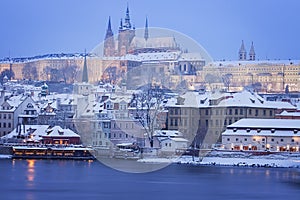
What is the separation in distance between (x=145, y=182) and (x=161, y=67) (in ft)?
179

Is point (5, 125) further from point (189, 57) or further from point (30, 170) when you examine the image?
point (189, 57)

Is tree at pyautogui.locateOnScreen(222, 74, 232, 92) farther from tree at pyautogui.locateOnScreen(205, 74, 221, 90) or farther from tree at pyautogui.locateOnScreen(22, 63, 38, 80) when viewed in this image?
tree at pyautogui.locateOnScreen(22, 63, 38, 80)

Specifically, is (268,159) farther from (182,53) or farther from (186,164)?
(182,53)

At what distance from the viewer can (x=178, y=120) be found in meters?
36.8

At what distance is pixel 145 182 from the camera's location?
2283cm

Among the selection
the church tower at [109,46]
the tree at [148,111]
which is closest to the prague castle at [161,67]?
the church tower at [109,46]

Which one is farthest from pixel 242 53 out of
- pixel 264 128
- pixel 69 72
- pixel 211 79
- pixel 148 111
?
pixel 264 128

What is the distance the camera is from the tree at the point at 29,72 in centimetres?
8494

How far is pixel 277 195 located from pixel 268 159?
9758 mm

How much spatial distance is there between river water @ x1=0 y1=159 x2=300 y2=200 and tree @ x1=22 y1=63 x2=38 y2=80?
56852 mm

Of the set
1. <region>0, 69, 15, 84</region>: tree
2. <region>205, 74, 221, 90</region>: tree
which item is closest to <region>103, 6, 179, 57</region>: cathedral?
<region>205, 74, 221, 90</region>: tree

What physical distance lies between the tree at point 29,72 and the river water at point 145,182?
2238 inches

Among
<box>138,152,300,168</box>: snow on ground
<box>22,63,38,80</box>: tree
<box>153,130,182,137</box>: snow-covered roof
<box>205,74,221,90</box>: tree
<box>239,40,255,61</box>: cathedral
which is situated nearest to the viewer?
<box>138,152,300,168</box>: snow on ground

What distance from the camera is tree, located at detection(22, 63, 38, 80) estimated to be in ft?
279
